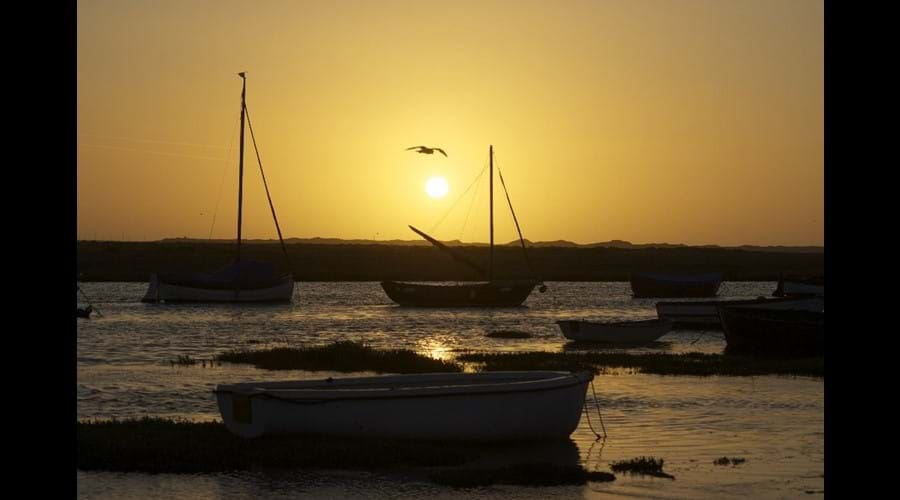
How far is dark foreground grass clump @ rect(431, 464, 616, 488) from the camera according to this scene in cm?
1480

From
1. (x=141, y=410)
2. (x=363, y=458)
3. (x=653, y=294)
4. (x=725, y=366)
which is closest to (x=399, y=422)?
(x=363, y=458)

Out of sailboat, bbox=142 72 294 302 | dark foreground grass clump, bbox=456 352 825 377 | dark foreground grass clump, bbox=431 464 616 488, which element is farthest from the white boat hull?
dark foreground grass clump, bbox=431 464 616 488

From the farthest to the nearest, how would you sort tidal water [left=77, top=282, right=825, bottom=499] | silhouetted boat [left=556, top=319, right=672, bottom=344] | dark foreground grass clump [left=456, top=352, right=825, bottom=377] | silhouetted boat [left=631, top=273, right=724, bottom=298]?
silhouetted boat [left=631, top=273, right=724, bottom=298] < silhouetted boat [left=556, top=319, right=672, bottom=344] < dark foreground grass clump [left=456, top=352, right=825, bottom=377] < tidal water [left=77, top=282, right=825, bottom=499]

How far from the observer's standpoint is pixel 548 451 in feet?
57.7

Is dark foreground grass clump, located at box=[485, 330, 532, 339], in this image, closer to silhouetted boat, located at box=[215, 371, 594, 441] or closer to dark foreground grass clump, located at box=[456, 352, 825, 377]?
dark foreground grass clump, located at box=[456, 352, 825, 377]

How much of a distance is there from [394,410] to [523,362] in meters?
18.5

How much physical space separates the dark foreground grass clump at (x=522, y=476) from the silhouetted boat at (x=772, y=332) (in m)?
21.9

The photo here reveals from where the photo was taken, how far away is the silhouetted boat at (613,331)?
45531 millimetres

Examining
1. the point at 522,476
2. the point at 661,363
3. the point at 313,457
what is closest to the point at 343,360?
the point at 661,363

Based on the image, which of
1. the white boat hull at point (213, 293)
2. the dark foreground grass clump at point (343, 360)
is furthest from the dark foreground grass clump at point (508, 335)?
the white boat hull at point (213, 293)

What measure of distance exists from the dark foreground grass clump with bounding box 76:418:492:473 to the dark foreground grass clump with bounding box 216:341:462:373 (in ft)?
51.3

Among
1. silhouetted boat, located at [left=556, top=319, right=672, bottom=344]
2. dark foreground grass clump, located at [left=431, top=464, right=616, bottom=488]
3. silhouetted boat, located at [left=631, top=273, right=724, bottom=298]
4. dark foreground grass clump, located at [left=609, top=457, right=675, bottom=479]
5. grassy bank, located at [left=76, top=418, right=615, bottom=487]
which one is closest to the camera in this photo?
dark foreground grass clump, located at [left=431, top=464, right=616, bottom=488]
